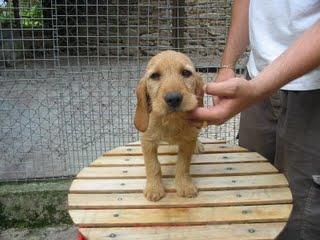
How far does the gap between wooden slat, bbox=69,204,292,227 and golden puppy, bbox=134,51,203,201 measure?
96 mm

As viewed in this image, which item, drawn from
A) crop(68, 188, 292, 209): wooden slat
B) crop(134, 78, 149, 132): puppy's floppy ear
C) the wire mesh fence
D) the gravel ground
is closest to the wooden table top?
crop(68, 188, 292, 209): wooden slat

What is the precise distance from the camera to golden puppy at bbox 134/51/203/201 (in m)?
1.52

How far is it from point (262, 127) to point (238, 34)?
0.41 m

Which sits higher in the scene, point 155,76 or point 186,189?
point 155,76

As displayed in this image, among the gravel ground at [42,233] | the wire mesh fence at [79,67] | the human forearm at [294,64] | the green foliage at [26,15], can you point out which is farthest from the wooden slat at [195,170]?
the green foliage at [26,15]

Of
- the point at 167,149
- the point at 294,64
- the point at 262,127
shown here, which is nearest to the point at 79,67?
the point at 167,149

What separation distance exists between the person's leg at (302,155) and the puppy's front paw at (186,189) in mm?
386

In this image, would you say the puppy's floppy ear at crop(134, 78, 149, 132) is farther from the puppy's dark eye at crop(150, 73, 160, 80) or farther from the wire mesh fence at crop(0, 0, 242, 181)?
the wire mesh fence at crop(0, 0, 242, 181)

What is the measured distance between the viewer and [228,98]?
4.99 feet

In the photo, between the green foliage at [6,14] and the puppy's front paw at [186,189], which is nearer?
the puppy's front paw at [186,189]

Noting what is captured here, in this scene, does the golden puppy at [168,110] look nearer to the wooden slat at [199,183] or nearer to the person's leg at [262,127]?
the wooden slat at [199,183]

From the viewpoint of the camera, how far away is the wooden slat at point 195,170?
186cm

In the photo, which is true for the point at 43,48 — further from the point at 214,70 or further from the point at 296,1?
the point at 296,1

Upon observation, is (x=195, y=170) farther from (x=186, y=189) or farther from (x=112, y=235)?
(x=112, y=235)
